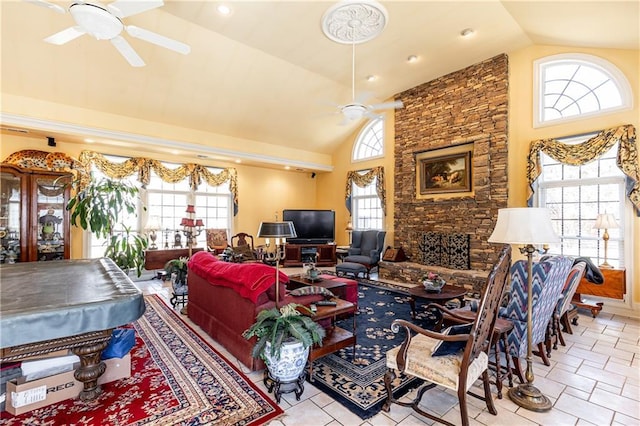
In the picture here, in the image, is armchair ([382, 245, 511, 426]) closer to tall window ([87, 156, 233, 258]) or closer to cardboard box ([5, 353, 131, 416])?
cardboard box ([5, 353, 131, 416])

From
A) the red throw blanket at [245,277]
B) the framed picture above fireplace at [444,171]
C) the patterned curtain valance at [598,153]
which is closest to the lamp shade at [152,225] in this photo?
the red throw blanket at [245,277]

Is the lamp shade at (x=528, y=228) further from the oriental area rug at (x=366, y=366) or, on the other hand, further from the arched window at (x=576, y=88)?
the arched window at (x=576, y=88)

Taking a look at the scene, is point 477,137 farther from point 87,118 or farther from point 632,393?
point 87,118

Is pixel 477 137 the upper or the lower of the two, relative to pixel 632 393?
upper

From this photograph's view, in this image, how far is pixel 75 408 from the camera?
2.15 meters

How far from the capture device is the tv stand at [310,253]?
820cm

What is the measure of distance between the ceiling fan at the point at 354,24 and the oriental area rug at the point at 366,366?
2.92m

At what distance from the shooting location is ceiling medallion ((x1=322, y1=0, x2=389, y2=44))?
149 inches

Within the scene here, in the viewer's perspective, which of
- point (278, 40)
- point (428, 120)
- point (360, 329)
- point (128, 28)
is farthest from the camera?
point (428, 120)

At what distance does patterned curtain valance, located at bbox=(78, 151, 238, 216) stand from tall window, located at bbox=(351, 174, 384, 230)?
3.33 metres

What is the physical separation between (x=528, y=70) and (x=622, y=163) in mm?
2204

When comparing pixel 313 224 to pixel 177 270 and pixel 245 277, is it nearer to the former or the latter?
pixel 177 270

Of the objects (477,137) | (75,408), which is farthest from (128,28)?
(477,137)

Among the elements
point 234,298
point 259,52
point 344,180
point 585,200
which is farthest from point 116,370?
point 344,180
